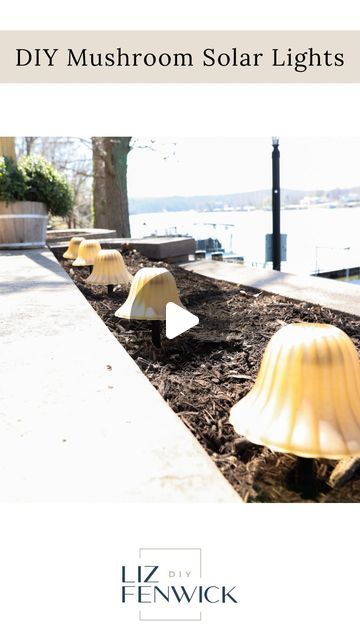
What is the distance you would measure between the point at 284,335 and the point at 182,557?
2.86ft

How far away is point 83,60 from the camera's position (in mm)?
3080

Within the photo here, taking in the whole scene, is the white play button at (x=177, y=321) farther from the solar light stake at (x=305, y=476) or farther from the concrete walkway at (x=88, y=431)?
the solar light stake at (x=305, y=476)

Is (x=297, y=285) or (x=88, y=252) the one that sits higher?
(x=88, y=252)

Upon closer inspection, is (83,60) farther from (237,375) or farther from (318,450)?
(318,450)

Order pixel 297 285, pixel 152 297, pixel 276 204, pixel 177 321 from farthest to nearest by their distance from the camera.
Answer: pixel 276 204 → pixel 297 285 → pixel 152 297 → pixel 177 321

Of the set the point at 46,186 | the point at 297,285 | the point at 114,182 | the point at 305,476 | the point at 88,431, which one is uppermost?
the point at 114,182

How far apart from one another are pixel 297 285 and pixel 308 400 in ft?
13.9

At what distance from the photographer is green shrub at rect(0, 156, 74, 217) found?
9047mm

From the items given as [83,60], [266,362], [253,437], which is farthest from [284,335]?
[83,60]

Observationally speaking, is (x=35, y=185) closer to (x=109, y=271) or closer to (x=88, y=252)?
(x=88, y=252)

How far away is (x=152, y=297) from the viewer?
3617 mm

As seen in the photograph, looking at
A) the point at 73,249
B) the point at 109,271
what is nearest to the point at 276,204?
the point at 73,249

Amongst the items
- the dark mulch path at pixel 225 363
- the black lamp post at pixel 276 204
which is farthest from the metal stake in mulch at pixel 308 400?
the black lamp post at pixel 276 204

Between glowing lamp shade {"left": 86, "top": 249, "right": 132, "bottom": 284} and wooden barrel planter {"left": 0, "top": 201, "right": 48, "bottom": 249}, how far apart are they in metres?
3.99
